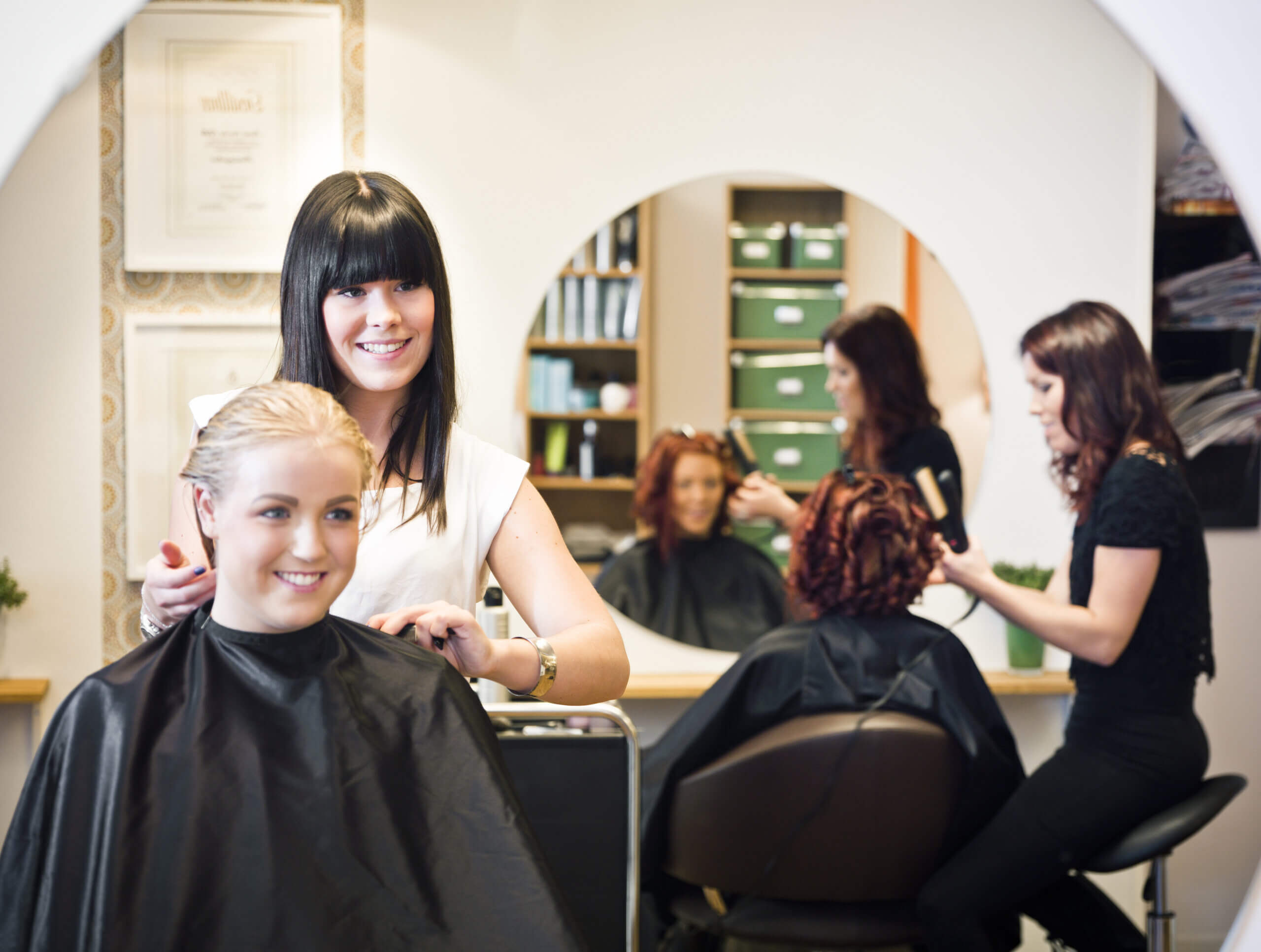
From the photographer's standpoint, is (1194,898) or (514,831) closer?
(514,831)

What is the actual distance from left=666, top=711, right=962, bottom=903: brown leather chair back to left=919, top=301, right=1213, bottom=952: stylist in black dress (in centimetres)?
12

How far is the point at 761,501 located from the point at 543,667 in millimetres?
1746

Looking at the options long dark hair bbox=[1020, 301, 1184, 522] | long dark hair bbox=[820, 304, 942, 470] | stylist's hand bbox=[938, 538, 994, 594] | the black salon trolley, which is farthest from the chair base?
long dark hair bbox=[820, 304, 942, 470]

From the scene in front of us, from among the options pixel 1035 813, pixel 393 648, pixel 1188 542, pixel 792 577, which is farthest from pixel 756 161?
pixel 393 648

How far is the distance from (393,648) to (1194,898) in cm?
292

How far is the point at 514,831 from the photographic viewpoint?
1.02 meters

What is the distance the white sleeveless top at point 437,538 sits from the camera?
125 centimetres

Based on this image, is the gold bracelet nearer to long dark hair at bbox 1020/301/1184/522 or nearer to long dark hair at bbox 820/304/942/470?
long dark hair at bbox 1020/301/1184/522

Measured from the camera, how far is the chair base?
2004 mm

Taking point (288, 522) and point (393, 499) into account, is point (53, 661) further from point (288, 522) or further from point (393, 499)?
point (288, 522)

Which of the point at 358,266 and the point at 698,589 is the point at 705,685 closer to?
the point at 698,589

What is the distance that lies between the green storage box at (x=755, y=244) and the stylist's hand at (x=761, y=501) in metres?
0.56

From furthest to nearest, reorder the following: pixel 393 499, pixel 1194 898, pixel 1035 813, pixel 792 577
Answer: pixel 1194 898, pixel 792 577, pixel 1035 813, pixel 393 499

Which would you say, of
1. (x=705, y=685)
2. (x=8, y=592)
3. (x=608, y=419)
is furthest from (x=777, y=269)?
(x=8, y=592)
